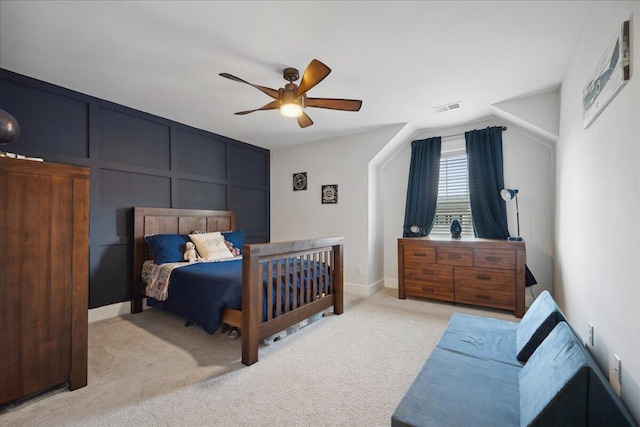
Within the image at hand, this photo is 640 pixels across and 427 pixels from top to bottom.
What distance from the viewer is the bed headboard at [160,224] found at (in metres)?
3.40

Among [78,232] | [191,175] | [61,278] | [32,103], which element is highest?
[32,103]

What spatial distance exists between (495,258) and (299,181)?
10.4ft

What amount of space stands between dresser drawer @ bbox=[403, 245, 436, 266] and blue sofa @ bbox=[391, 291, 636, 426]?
69.4 inches

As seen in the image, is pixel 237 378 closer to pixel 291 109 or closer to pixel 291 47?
pixel 291 109

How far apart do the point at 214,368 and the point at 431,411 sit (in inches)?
63.2

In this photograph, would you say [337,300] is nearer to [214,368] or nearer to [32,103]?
[214,368]

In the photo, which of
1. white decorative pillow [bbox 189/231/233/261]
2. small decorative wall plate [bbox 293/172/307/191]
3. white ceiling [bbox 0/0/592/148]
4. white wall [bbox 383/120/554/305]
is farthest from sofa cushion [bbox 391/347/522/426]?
small decorative wall plate [bbox 293/172/307/191]

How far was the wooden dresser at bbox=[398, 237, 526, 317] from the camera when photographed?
3.22m

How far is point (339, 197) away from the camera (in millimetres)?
4559

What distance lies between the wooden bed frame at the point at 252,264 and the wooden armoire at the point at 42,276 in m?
1.02

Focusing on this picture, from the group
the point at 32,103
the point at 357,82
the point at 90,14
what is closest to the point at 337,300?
the point at 357,82

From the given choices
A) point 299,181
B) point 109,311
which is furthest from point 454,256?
→ point 109,311

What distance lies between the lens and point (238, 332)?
108 inches

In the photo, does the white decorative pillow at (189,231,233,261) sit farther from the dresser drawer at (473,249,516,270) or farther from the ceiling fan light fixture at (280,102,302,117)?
the dresser drawer at (473,249,516,270)
